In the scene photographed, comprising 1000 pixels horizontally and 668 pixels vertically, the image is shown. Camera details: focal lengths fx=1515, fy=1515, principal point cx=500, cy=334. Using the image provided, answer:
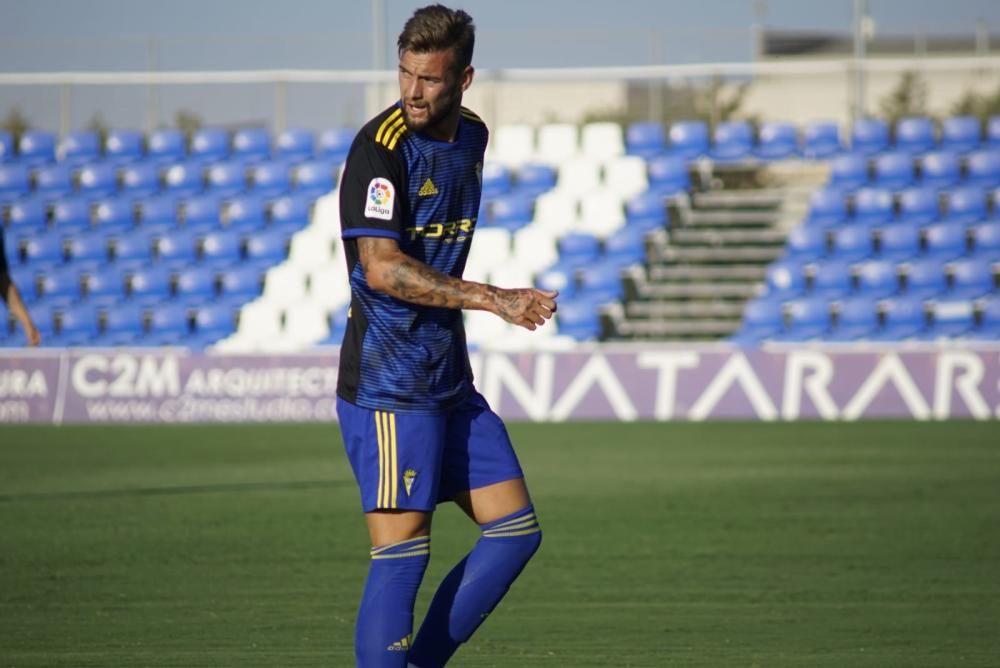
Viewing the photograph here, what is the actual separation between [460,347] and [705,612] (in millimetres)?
2910

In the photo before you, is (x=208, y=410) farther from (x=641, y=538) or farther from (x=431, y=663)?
(x=431, y=663)

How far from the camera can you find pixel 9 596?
771 centimetres

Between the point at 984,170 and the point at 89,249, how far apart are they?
15173 millimetres

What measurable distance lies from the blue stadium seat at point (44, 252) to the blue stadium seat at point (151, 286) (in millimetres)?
1787

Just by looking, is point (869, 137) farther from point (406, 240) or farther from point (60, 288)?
point (406, 240)

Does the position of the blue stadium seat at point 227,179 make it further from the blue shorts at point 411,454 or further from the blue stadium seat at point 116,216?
the blue shorts at point 411,454

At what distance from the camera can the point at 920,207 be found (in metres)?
24.4

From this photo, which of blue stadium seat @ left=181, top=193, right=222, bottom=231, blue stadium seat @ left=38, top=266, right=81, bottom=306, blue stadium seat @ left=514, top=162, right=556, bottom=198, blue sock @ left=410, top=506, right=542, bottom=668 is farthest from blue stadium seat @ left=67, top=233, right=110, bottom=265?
blue sock @ left=410, top=506, right=542, bottom=668

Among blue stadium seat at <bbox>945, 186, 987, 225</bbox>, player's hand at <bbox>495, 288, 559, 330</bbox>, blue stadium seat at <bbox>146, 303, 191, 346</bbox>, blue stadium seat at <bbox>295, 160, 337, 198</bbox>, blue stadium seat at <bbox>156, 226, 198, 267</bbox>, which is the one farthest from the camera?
blue stadium seat at <bbox>295, 160, 337, 198</bbox>

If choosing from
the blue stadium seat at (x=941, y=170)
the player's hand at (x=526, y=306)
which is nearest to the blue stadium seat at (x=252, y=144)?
the blue stadium seat at (x=941, y=170)

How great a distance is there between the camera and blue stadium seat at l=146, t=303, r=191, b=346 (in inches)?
961

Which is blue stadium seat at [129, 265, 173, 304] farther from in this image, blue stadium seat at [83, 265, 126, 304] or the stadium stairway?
the stadium stairway

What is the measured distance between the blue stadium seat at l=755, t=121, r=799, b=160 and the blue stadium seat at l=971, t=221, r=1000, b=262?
3.62 m

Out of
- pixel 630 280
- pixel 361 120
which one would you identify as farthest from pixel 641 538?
pixel 361 120
